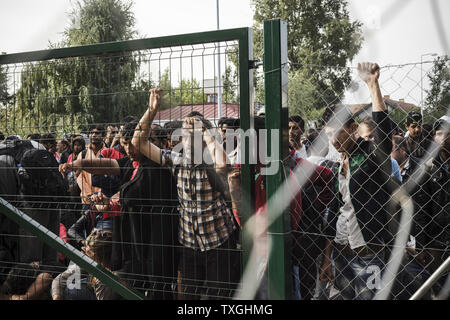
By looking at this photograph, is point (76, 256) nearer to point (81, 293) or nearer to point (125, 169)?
point (125, 169)

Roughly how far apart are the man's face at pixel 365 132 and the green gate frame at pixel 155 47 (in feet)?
3.81

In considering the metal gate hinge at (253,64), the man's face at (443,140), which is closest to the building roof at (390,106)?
the metal gate hinge at (253,64)

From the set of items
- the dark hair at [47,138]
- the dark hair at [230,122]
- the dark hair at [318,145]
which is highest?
the dark hair at [230,122]

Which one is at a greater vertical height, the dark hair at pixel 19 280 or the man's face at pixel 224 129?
the man's face at pixel 224 129

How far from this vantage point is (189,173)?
276 centimetres

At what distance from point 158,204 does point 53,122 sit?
996mm

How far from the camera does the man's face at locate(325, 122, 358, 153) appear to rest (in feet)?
10.4

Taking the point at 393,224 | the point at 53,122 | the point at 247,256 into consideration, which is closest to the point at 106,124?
the point at 53,122

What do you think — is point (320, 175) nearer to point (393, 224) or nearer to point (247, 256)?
point (393, 224)

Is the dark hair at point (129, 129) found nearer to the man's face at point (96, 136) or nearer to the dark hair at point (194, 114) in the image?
the man's face at point (96, 136)

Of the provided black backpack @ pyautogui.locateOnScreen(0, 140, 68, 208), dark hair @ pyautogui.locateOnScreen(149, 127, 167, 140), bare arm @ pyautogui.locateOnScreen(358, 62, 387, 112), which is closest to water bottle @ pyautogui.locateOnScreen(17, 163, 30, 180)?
black backpack @ pyautogui.locateOnScreen(0, 140, 68, 208)

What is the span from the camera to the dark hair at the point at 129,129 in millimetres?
2875

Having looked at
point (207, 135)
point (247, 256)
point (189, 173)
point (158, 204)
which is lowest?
point (247, 256)

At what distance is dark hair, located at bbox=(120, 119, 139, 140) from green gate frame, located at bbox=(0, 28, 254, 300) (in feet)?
1.50
